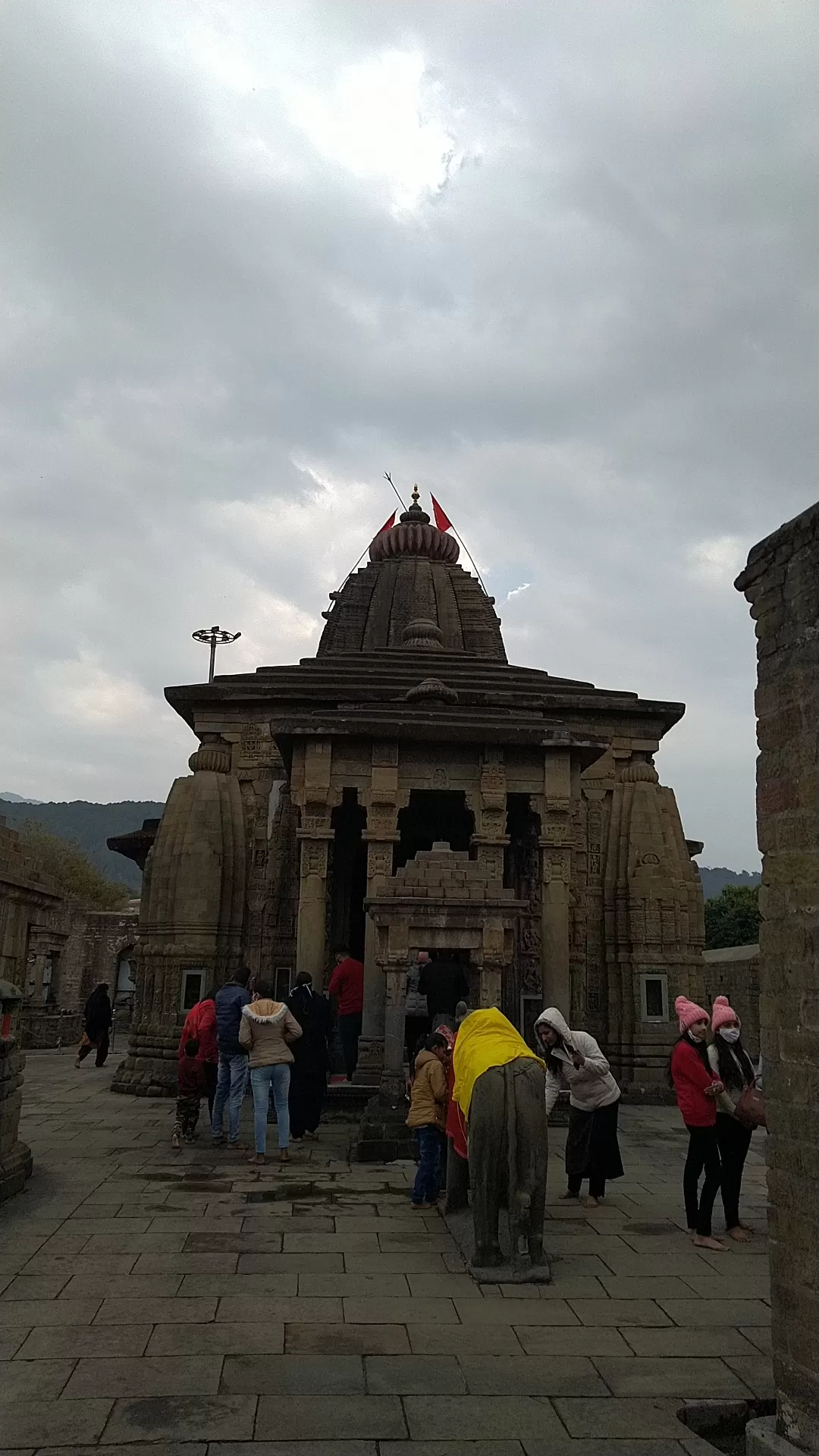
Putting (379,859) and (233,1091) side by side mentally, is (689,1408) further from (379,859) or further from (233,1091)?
(379,859)

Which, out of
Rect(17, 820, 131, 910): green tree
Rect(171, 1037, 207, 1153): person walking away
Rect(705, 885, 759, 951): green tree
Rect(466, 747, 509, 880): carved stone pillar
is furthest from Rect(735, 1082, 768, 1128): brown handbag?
Rect(17, 820, 131, 910): green tree

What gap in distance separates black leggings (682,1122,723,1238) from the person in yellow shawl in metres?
1.57

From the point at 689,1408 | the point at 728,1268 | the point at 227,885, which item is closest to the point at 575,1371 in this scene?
the point at 689,1408

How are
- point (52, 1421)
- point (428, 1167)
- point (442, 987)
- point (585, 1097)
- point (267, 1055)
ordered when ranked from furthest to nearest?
1. point (442, 987)
2. point (267, 1055)
3. point (585, 1097)
4. point (428, 1167)
5. point (52, 1421)

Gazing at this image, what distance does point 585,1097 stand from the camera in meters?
7.89

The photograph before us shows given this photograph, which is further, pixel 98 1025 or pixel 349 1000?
pixel 98 1025

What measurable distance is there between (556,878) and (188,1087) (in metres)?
6.52

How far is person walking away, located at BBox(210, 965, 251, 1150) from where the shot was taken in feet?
31.8

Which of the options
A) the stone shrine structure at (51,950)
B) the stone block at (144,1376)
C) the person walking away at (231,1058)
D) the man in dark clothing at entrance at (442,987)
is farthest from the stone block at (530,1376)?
the man in dark clothing at entrance at (442,987)

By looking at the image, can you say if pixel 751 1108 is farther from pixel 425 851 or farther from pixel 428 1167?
pixel 425 851

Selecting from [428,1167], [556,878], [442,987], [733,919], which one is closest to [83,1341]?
[428,1167]

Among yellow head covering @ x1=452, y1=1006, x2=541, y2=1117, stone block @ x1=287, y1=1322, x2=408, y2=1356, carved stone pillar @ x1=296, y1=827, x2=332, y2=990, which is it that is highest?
carved stone pillar @ x1=296, y1=827, x2=332, y2=990

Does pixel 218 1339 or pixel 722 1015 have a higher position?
pixel 722 1015

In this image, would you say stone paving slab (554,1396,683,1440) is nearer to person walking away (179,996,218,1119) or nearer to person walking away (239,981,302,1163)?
person walking away (239,981,302,1163)
